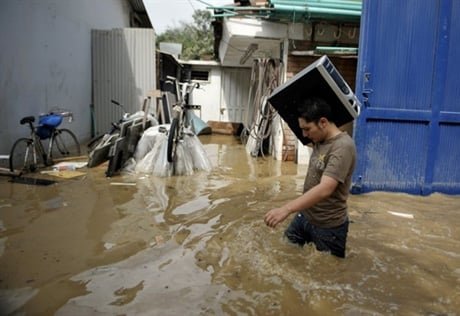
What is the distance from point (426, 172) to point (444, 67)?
4.83ft

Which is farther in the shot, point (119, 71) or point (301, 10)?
point (119, 71)

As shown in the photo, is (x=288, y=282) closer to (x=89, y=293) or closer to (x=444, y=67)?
(x=89, y=293)

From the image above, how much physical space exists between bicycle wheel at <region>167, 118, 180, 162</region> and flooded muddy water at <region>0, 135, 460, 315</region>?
87cm

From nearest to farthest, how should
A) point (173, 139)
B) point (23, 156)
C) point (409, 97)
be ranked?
point (409, 97), point (173, 139), point (23, 156)

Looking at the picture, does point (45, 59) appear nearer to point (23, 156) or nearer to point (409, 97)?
point (23, 156)

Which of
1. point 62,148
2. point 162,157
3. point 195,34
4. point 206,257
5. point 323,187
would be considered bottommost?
point 206,257

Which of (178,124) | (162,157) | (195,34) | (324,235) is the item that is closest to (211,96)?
(178,124)

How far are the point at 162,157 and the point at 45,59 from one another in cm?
377

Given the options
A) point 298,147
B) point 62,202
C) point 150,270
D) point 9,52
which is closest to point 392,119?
point 298,147

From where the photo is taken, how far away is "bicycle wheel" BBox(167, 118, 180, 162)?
6598 mm

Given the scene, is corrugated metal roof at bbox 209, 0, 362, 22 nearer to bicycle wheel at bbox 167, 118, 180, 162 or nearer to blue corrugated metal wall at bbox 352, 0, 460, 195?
blue corrugated metal wall at bbox 352, 0, 460, 195

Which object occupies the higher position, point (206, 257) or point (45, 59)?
point (45, 59)

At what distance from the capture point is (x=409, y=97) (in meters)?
5.82

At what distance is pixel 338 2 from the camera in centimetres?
773
